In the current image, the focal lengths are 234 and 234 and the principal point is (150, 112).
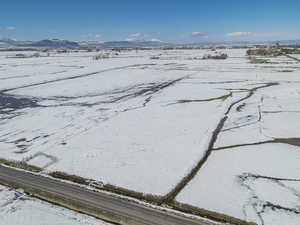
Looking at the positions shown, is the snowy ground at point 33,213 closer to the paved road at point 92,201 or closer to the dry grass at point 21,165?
the paved road at point 92,201

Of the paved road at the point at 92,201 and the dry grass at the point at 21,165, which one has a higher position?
the dry grass at the point at 21,165

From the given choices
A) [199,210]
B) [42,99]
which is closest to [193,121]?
[199,210]

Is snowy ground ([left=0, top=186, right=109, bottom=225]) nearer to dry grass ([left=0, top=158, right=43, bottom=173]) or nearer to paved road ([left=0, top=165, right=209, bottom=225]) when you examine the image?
paved road ([left=0, top=165, right=209, bottom=225])

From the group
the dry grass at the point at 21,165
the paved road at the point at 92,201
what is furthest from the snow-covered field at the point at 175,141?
the paved road at the point at 92,201

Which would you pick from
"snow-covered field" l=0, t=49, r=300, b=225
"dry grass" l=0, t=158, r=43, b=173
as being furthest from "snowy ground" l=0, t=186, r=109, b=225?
"snow-covered field" l=0, t=49, r=300, b=225

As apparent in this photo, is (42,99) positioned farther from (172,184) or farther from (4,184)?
(172,184)
